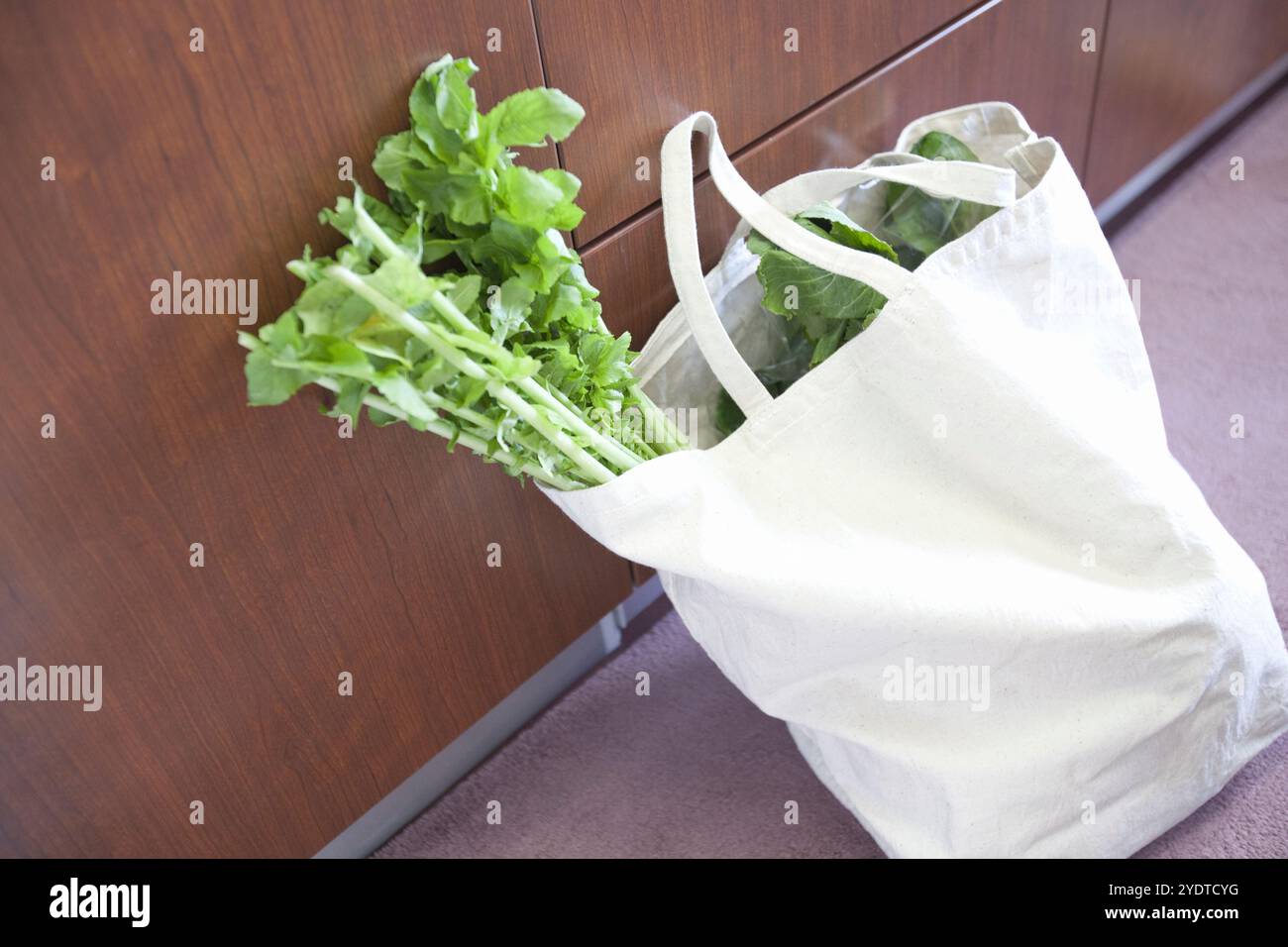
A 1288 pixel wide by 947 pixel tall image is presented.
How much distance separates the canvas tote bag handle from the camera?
679 mm

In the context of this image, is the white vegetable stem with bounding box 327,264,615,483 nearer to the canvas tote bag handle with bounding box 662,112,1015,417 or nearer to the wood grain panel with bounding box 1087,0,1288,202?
the canvas tote bag handle with bounding box 662,112,1015,417

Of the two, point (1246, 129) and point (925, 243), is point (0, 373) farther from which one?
point (1246, 129)

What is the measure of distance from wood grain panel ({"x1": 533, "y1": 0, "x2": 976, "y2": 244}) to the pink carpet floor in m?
0.44

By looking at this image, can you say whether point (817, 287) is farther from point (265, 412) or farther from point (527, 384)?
point (265, 412)

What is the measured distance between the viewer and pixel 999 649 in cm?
70

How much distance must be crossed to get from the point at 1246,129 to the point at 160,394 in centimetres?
152

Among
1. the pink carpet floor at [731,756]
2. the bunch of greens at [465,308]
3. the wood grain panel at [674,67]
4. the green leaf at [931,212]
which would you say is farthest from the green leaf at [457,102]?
the pink carpet floor at [731,756]

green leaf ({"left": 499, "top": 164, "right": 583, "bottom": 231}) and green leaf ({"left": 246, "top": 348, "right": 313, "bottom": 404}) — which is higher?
green leaf ({"left": 499, "top": 164, "right": 583, "bottom": 231})

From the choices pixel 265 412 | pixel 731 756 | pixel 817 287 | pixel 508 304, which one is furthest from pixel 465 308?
pixel 731 756

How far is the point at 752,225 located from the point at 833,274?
0.06 metres

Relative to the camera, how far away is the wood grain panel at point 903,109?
80 centimetres

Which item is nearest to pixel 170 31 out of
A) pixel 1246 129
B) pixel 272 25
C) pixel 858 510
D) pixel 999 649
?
pixel 272 25

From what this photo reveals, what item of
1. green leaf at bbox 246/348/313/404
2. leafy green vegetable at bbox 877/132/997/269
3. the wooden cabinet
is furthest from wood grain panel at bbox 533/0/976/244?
green leaf at bbox 246/348/313/404

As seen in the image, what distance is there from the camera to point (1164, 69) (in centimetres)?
126
